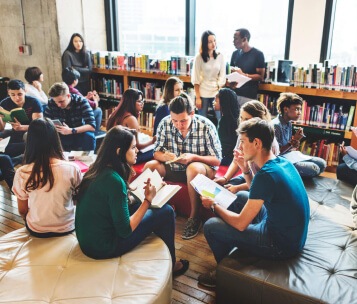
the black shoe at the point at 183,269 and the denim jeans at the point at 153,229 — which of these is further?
the black shoe at the point at 183,269

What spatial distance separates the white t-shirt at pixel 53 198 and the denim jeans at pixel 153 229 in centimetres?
40

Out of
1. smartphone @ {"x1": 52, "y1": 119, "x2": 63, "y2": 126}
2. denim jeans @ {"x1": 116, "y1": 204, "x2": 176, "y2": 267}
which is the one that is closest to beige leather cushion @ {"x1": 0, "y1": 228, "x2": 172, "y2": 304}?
denim jeans @ {"x1": 116, "y1": 204, "x2": 176, "y2": 267}

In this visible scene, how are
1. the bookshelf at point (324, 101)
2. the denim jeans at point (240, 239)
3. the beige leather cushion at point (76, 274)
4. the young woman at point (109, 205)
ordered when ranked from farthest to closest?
the bookshelf at point (324, 101), the denim jeans at point (240, 239), the young woman at point (109, 205), the beige leather cushion at point (76, 274)

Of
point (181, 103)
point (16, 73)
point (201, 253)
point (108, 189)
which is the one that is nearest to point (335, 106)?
point (181, 103)

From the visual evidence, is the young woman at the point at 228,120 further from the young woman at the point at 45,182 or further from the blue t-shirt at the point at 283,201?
the young woman at the point at 45,182

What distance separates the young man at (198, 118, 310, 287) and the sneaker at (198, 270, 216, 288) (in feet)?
1.08

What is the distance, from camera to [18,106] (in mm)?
3846

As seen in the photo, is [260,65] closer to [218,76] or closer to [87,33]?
[218,76]

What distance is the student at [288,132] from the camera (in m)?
3.09

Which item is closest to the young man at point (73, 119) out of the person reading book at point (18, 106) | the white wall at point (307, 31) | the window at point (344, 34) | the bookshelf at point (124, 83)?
the person reading book at point (18, 106)

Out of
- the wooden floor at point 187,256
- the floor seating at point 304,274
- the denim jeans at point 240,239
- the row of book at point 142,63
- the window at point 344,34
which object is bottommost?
the wooden floor at point 187,256

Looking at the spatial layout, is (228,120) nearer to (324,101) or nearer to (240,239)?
(240,239)

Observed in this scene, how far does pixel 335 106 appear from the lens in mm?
4184

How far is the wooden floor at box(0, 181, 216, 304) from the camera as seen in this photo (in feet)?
7.20
